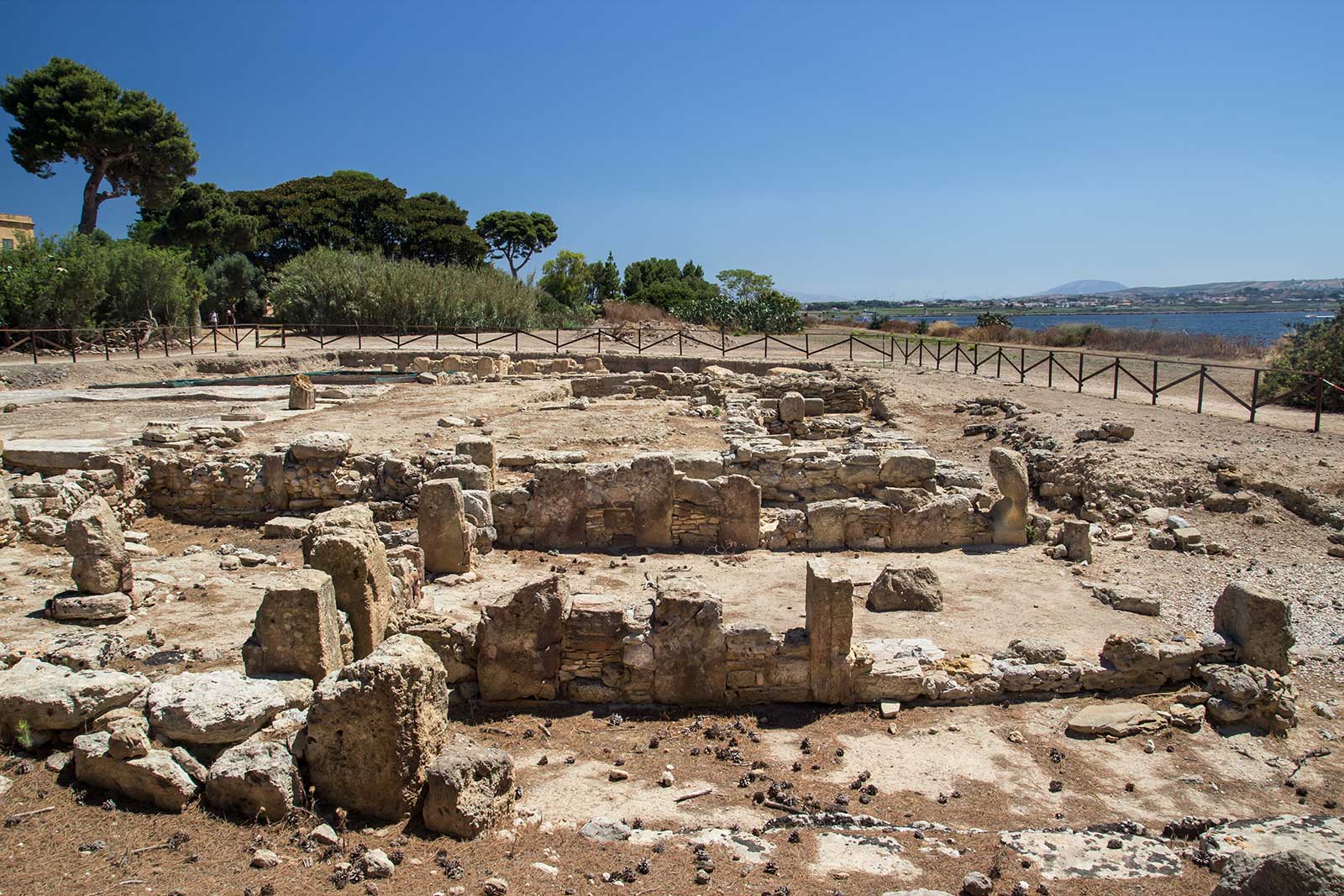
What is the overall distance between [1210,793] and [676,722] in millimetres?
3892

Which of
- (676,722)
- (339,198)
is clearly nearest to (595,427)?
(676,722)

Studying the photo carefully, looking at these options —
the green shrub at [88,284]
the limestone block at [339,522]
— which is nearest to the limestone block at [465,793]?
the limestone block at [339,522]

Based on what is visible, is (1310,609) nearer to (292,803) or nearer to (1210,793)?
(1210,793)

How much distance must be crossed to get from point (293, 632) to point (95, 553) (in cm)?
354

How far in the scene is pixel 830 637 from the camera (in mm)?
7238

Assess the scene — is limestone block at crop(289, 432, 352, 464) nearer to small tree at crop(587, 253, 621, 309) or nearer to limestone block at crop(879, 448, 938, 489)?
limestone block at crop(879, 448, 938, 489)

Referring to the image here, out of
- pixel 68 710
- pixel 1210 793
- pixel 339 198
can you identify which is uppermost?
pixel 339 198

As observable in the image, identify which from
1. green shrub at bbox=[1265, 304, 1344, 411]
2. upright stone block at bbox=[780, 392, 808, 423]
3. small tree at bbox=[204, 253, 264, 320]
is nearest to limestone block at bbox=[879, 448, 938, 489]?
upright stone block at bbox=[780, 392, 808, 423]

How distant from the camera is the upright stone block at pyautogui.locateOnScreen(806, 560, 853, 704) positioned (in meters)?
7.20

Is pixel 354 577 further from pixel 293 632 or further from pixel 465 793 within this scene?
pixel 465 793

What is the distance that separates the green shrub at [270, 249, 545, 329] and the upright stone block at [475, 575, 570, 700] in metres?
31.2

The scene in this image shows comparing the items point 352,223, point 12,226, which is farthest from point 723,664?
point 12,226

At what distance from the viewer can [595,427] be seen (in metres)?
18.1

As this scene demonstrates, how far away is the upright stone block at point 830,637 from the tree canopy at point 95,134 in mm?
37882
